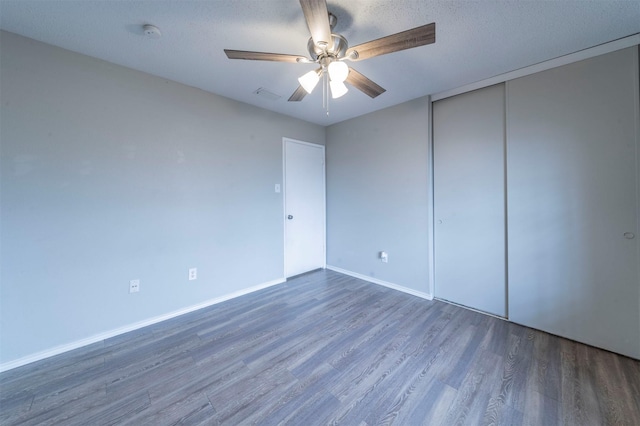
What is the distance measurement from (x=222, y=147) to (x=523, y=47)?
301 centimetres

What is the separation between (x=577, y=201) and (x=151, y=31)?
362 cm

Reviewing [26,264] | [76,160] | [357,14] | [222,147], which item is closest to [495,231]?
[357,14]

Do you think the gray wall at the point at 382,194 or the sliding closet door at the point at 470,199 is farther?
the gray wall at the point at 382,194

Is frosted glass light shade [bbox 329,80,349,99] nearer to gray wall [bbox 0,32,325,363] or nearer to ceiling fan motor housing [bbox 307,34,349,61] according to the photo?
ceiling fan motor housing [bbox 307,34,349,61]

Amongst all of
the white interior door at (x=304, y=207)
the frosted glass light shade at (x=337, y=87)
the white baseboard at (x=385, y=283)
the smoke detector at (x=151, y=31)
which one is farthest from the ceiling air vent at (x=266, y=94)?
the white baseboard at (x=385, y=283)

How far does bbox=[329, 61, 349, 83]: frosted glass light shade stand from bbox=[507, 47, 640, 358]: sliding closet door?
188 cm

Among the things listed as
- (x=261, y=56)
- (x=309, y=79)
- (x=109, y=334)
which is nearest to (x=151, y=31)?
(x=261, y=56)

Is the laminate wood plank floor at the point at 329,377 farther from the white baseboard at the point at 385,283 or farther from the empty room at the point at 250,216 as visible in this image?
the white baseboard at the point at 385,283

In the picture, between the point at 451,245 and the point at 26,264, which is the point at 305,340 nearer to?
the point at 451,245

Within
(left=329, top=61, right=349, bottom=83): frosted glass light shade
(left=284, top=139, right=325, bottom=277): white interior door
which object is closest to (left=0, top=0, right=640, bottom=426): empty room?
(left=329, top=61, right=349, bottom=83): frosted glass light shade

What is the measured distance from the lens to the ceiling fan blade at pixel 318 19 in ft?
3.78

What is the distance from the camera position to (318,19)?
1244mm

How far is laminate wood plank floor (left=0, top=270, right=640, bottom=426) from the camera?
1.38 m

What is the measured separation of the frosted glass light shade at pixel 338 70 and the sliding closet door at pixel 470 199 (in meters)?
1.82
